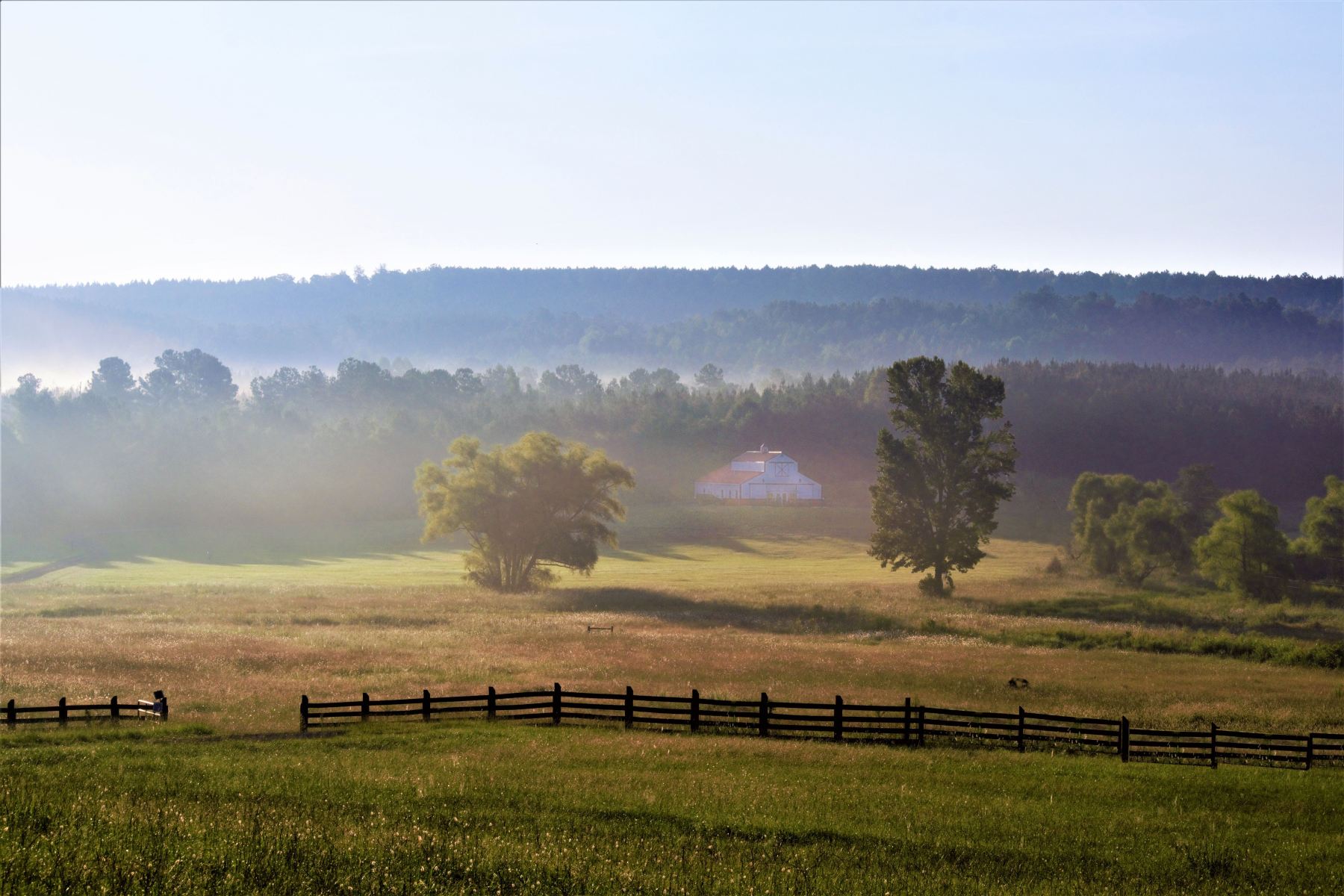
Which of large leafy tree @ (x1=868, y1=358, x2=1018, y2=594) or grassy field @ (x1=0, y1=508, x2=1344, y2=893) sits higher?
large leafy tree @ (x1=868, y1=358, x2=1018, y2=594)

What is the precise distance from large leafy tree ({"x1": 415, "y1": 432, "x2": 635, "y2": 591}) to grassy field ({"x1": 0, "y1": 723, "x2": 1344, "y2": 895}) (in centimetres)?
5415

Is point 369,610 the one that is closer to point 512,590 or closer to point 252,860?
point 512,590

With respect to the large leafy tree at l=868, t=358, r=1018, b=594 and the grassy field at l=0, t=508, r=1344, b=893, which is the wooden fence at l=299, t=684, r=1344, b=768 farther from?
the large leafy tree at l=868, t=358, r=1018, b=594

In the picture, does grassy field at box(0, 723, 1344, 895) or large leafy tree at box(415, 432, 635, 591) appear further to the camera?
large leafy tree at box(415, 432, 635, 591)

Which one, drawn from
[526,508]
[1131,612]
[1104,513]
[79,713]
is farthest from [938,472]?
[79,713]

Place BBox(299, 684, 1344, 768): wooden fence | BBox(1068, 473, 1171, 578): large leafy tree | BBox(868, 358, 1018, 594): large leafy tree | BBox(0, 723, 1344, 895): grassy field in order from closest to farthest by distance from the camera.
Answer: BBox(0, 723, 1344, 895): grassy field → BBox(299, 684, 1344, 768): wooden fence → BBox(868, 358, 1018, 594): large leafy tree → BBox(1068, 473, 1171, 578): large leafy tree

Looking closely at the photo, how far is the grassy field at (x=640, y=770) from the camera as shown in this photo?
14938 millimetres

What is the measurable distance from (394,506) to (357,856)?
A: 150305 mm

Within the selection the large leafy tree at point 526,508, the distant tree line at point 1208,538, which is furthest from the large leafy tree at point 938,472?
the large leafy tree at point 526,508

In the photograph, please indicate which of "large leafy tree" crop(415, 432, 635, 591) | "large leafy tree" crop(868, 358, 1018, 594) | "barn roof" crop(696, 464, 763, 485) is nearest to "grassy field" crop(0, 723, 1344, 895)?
"large leafy tree" crop(868, 358, 1018, 594)

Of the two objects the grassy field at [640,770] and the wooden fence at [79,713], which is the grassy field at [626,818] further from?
the wooden fence at [79,713]

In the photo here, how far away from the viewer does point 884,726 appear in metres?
31.3

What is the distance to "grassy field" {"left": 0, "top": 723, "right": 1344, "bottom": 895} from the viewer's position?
14.2 meters

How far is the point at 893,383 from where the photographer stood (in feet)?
268
